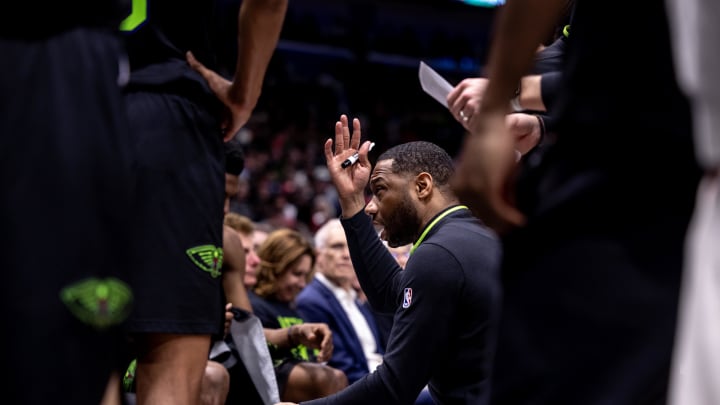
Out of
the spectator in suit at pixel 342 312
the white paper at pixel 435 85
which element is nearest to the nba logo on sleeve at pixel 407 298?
the white paper at pixel 435 85

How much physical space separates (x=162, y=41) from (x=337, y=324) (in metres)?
3.98

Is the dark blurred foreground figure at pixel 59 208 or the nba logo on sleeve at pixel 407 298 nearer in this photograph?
the dark blurred foreground figure at pixel 59 208

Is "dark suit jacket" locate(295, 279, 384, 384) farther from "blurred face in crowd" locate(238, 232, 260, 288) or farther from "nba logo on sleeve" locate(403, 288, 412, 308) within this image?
"nba logo on sleeve" locate(403, 288, 412, 308)

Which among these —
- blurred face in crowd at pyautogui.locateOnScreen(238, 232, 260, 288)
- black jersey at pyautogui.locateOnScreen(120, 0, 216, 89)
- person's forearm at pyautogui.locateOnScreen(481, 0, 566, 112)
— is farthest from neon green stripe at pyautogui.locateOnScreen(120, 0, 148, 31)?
blurred face in crowd at pyautogui.locateOnScreen(238, 232, 260, 288)

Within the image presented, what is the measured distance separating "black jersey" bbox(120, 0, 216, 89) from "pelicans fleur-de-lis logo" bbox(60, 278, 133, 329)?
95cm

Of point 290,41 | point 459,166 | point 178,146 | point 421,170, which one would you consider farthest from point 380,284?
point 290,41

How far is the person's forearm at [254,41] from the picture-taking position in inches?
97.9

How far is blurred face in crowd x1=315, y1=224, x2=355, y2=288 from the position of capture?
6.68m

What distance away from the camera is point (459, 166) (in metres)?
1.67

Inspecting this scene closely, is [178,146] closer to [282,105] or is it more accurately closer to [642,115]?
[642,115]

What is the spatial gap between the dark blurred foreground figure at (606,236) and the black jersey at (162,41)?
3.88 feet

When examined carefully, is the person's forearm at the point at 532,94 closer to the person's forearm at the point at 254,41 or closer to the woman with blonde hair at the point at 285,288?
the person's forearm at the point at 254,41

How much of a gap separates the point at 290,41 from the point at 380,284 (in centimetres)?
1771

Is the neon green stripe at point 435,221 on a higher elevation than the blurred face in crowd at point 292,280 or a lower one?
higher
